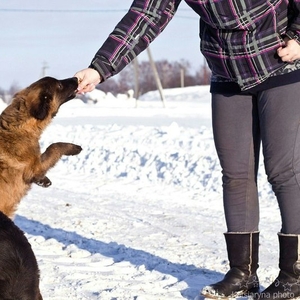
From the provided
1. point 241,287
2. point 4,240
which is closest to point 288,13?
point 241,287

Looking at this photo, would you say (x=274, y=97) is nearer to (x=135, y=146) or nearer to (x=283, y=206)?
(x=283, y=206)

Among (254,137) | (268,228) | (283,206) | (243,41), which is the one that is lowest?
(268,228)

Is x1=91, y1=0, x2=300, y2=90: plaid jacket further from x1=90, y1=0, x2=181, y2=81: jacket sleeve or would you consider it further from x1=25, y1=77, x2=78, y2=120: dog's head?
x1=25, y1=77, x2=78, y2=120: dog's head

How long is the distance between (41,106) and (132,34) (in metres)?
1.31

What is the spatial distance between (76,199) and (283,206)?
497cm

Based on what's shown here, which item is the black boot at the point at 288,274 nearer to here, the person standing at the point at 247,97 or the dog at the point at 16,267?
the person standing at the point at 247,97

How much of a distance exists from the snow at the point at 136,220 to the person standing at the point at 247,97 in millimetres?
575

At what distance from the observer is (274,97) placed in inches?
167

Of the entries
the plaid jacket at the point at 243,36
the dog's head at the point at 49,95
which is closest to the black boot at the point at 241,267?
the plaid jacket at the point at 243,36

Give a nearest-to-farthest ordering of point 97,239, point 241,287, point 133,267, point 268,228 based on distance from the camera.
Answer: point 241,287, point 133,267, point 97,239, point 268,228

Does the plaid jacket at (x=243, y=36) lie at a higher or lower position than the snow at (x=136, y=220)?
higher

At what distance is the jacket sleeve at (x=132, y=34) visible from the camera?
456cm

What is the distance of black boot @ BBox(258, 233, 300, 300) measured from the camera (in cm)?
426

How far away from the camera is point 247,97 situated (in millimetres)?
4426
